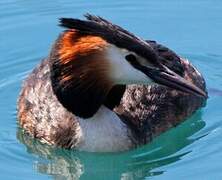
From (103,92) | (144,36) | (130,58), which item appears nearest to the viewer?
(130,58)

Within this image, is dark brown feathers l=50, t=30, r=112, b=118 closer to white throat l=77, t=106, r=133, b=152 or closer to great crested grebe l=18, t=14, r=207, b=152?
great crested grebe l=18, t=14, r=207, b=152

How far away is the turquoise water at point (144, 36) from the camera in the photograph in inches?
351

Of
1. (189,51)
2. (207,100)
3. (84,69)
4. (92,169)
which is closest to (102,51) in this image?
(84,69)

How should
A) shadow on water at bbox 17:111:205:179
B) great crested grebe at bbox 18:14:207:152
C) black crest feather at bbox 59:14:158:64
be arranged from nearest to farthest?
black crest feather at bbox 59:14:158:64
great crested grebe at bbox 18:14:207:152
shadow on water at bbox 17:111:205:179

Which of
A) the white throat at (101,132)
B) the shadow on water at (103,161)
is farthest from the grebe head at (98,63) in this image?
the shadow on water at (103,161)

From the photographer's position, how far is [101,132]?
352 inches

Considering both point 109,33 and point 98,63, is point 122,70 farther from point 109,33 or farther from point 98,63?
point 109,33

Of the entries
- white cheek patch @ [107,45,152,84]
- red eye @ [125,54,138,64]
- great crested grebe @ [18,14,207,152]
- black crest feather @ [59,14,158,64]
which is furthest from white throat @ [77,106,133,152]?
black crest feather @ [59,14,158,64]

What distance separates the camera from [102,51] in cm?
846

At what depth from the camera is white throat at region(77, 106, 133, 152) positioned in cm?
893

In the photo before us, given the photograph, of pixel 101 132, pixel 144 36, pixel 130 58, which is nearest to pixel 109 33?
pixel 130 58

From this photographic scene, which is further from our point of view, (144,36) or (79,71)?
(144,36)

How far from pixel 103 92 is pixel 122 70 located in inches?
11.4

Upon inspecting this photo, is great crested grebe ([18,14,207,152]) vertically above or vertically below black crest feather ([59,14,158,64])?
below
